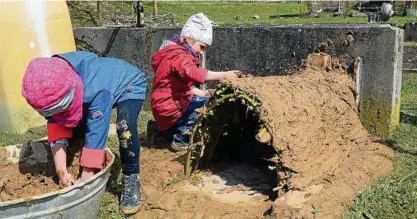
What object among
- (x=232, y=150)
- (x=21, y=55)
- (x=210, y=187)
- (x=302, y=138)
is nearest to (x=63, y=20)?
(x=21, y=55)

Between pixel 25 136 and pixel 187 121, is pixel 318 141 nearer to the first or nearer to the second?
pixel 187 121

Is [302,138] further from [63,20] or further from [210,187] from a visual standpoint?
[63,20]

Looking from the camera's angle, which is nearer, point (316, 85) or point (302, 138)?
point (302, 138)

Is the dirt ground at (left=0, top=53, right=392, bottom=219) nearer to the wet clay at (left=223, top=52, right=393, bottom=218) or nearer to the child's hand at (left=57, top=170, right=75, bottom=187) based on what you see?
the wet clay at (left=223, top=52, right=393, bottom=218)

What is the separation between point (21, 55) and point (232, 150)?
8.80 feet

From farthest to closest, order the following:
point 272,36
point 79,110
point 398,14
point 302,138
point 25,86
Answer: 1. point 398,14
2. point 272,36
3. point 302,138
4. point 79,110
5. point 25,86

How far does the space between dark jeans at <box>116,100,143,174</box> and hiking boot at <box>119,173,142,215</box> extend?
2.0 inches

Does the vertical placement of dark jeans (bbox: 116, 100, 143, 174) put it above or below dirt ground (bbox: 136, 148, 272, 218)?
above

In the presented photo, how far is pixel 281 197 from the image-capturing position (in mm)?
3529

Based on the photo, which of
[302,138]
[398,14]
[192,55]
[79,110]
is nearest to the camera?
[79,110]

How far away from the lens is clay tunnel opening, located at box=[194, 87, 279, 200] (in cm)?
415

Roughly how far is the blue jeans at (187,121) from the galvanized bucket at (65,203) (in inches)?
63.2

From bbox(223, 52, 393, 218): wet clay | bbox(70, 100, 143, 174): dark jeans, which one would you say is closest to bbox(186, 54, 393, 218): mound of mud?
bbox(223, 52, 393, 218): wet clay

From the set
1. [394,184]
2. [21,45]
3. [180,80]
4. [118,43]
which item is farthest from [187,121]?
[118,43]
